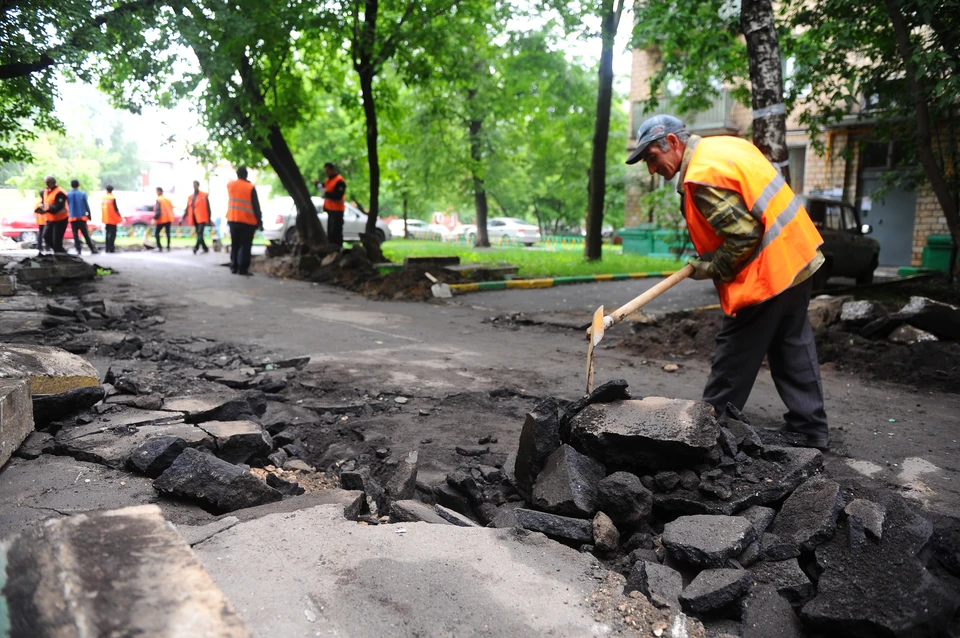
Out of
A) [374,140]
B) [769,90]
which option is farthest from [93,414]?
[374,140]

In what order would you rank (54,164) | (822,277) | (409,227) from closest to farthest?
(822,277) → (54,164) → (409,227)

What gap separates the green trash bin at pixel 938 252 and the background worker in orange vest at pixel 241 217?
1692 cm

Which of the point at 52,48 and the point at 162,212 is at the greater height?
the point at 52,48

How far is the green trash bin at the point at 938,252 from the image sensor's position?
19.0m

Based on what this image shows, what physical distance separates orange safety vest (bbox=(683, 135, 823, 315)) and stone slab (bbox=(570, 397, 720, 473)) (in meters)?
0.85

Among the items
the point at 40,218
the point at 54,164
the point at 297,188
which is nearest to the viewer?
the point at 297,188

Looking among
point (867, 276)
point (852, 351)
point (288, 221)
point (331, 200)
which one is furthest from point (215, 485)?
point (288, 221)

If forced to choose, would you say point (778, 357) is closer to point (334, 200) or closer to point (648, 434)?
point (648, 434)

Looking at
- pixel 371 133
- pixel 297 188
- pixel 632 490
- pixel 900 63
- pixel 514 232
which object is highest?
pixel 900 63

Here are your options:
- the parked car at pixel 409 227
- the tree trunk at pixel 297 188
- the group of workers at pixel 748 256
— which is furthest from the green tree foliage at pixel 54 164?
the parked car at pixel 409 227

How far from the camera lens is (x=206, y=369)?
19.9ft

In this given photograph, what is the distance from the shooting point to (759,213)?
3926 millimetres

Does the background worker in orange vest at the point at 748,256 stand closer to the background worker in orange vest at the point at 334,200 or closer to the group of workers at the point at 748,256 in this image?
the group of workers at the point at 748,256

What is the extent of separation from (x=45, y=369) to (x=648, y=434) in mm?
3401
